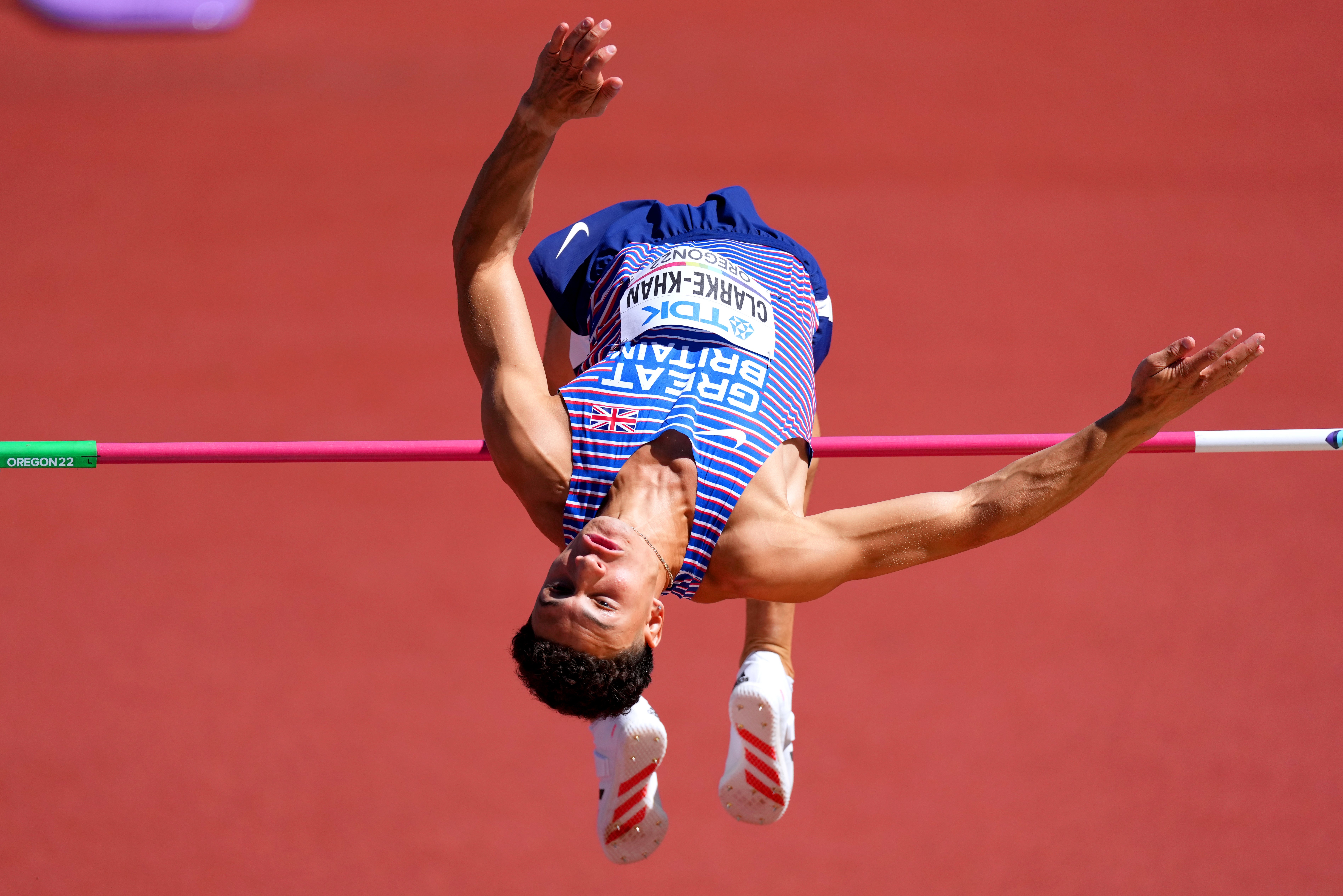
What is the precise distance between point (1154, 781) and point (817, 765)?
1288 mm

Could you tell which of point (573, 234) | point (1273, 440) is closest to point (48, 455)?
point (573, 234)

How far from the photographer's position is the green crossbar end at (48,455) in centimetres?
403

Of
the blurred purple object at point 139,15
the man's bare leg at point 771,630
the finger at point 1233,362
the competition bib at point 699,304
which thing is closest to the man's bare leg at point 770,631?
the man's bare leg at point 771,630

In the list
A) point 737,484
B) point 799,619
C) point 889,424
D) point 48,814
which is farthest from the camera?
point 889,424

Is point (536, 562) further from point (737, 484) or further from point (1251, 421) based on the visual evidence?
point (1251, 421)

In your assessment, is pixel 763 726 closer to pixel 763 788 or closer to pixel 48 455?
A: pixel 763 788

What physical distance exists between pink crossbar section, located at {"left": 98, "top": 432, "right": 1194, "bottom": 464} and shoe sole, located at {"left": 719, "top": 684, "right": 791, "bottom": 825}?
816mm

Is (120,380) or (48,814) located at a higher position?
(120,380)

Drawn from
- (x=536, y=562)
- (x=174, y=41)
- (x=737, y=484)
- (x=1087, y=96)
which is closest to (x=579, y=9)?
(x=174, y=41)

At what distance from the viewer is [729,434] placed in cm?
341

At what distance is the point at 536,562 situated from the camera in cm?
614

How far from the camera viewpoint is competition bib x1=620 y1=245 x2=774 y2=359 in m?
A: 3.71

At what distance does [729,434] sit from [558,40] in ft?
3.46

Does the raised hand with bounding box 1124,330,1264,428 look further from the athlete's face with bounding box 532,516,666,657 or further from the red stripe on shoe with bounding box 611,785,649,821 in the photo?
the red stripe on shoe with bounding box 611,785,649,821
